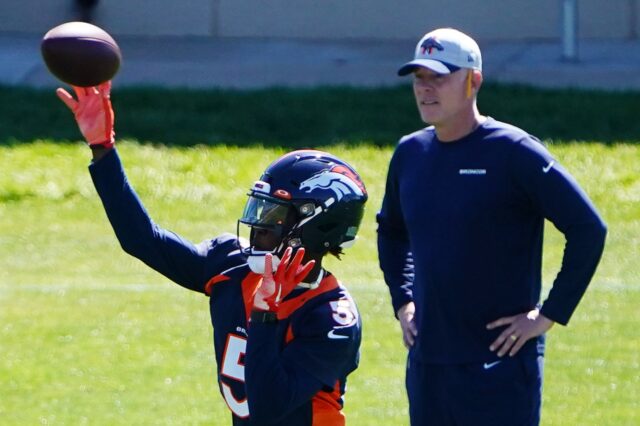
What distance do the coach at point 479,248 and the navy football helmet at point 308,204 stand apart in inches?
13.5

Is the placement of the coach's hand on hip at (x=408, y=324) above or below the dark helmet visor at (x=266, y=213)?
below

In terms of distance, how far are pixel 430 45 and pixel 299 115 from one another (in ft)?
35.1

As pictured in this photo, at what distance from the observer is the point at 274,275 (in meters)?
4.20

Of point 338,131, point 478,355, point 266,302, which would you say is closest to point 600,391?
point 478,355

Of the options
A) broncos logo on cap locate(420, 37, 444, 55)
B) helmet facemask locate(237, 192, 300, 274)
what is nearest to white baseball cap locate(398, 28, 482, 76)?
broncos logo on cap locate(420, 37, 444, 55)

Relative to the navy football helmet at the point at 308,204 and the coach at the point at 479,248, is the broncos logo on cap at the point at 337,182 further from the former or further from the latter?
the coach at the point at 479,248

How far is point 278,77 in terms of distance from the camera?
17.4 m

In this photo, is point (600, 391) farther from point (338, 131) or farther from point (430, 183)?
point (338, 131)

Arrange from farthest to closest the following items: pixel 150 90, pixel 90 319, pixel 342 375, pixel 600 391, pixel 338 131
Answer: pixel 150 90
pixel 338 131
pixel 90 319
pixel 600 391
pixel 342 375

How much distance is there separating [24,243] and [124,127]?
370 centimetres

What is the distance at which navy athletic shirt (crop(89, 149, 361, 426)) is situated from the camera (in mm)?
4203

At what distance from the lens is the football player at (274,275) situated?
166 inches

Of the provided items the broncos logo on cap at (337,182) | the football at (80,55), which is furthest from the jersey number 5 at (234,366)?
the football at (80,55)

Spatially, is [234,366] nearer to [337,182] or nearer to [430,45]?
[337,182]
